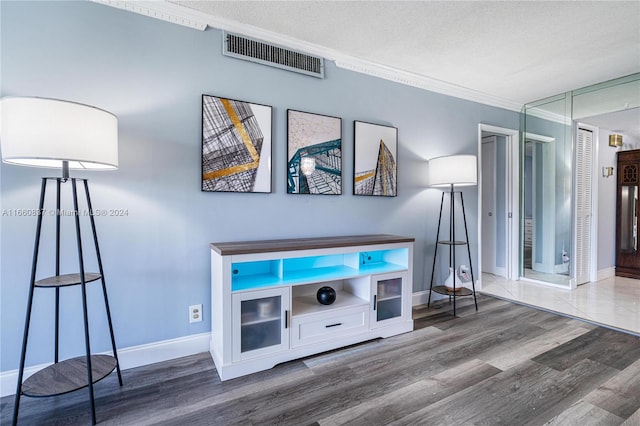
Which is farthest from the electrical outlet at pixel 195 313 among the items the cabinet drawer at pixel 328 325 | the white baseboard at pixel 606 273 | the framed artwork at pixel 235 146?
the white baseboard at pixel 606 273

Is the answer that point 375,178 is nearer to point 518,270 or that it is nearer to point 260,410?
point 260,410

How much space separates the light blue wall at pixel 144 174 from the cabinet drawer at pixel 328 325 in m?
0.71

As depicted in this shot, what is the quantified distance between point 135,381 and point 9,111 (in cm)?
162

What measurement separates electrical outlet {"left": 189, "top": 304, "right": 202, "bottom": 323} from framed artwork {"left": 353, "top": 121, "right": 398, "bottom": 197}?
1.66m

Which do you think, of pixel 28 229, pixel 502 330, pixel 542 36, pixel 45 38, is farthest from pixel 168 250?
pixel 542 36

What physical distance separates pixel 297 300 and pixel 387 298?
0.76 m

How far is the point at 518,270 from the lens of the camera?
426cm

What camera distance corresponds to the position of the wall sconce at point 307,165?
2.57m

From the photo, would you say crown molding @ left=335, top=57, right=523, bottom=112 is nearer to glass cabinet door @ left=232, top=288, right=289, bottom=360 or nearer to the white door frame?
the white door frame

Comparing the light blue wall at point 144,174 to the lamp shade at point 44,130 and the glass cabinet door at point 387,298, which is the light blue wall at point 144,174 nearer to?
the lamp shade at point 44,130

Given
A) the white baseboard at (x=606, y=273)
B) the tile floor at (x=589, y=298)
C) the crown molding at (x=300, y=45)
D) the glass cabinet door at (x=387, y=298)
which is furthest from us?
the white baseboard at (x=606, y=273)

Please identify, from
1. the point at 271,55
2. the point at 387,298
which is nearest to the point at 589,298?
the point at 387,298

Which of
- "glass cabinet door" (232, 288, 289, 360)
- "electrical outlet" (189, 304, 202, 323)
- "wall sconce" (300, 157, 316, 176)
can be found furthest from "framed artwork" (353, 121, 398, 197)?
"electrical outlet" (189, 304, 202, 323)

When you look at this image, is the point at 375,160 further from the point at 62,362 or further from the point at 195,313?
the point at 62,362
